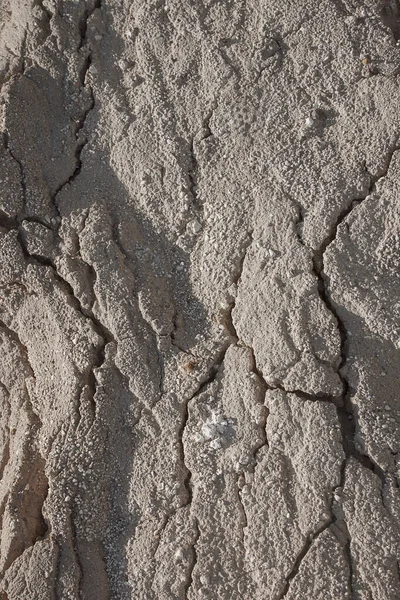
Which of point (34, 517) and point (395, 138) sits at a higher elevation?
point (395, 138)

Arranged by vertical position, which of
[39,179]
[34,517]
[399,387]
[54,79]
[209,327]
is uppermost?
[54,79]

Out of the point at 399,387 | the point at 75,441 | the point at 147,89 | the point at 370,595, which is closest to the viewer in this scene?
the point at 370,595

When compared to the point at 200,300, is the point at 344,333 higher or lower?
lower

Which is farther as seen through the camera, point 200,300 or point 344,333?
point 200,300

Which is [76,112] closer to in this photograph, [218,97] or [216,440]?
[218,97]

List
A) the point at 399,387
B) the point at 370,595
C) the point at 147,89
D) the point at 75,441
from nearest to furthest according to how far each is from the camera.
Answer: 1. the point at 370,595
2. the point at 399,387
3. the point at 75,441
4. the point at 147,89

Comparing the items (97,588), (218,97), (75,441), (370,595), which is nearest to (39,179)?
(218,97)

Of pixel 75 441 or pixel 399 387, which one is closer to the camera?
pixel 399 387
